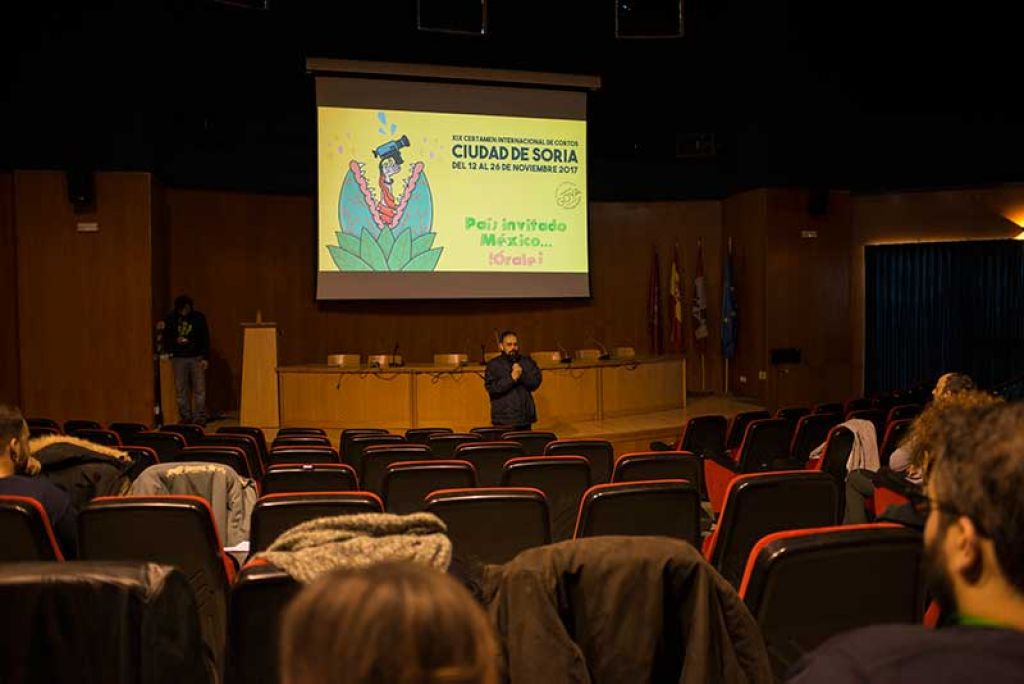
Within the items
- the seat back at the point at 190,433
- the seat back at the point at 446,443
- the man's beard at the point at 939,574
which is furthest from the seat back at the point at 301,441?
the man's beard at the point at 939,574

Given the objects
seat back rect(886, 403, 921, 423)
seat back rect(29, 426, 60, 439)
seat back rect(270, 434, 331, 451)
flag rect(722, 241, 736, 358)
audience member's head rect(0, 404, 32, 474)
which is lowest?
seat back rect(270, 434, 331, 451)

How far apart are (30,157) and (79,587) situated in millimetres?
9868

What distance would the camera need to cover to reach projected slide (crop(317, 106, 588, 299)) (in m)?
10.4

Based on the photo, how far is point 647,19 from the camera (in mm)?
9766

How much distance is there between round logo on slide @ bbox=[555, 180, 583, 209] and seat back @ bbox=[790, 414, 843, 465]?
612 centimetres

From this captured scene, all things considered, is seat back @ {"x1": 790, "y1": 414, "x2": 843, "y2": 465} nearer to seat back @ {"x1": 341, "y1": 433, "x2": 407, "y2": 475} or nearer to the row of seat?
the row of seat

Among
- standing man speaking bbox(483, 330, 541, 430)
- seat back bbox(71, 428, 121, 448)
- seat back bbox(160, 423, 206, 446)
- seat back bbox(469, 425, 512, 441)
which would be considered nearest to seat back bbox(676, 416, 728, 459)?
seat back bbox(469, 425, 512, 441)

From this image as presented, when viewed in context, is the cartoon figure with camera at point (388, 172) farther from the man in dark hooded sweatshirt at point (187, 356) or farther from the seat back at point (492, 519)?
the seat back at point (492, 519)

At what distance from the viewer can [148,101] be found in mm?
9867

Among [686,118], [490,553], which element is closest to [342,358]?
[686,118]

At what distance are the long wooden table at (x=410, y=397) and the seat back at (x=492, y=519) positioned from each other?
6200 millimetres

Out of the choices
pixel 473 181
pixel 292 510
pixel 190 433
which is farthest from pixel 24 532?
pixel 473 181

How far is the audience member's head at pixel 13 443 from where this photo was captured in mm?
2816

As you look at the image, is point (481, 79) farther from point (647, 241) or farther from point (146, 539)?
point (146, 539)
